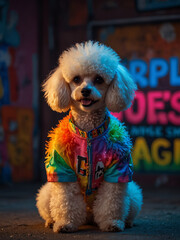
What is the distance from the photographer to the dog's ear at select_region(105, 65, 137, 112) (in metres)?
3.33

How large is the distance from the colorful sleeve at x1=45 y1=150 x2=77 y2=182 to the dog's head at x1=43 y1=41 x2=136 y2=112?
44 cm

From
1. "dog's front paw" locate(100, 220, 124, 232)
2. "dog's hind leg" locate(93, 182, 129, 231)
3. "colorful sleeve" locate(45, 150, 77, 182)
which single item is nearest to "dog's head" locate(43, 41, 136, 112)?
"colorful sleeve" locate(45, 150, 77, 182)

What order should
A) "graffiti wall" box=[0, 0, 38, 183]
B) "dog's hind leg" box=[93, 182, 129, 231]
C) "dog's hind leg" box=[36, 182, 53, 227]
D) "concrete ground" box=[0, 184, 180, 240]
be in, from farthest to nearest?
"graffiti wall" box=[0, 0, 38, 183] → "dog's hind leg" box=[36, 182, 53, 227] → "dog's hind leg" box=[93, 182, 129, 231] → "concrete ground" box=[0, 184, 180, 240]

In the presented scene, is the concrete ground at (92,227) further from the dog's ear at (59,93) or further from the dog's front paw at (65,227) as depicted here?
the dog's ear at (59,93)

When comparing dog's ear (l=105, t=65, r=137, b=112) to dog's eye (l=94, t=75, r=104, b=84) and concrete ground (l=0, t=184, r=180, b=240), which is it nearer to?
dog's eye (l=94, t=75, r=104, b=84)

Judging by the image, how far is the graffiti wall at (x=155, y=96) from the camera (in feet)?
23.7

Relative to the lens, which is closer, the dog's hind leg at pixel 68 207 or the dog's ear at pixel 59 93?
the dog's hind leg at pixel 68 207

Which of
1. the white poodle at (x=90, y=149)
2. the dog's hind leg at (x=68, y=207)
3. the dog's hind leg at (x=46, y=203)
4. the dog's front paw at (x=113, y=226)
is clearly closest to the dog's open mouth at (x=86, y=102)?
the white poodle at (x=90, y=149)

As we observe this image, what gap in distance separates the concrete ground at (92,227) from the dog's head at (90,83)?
Answer: 1.03m

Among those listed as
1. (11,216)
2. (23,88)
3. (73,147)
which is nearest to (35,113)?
(23,88)

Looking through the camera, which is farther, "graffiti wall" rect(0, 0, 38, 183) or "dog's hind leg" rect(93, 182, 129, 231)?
"graffiti wall" rect(0, 0, 38, 183)

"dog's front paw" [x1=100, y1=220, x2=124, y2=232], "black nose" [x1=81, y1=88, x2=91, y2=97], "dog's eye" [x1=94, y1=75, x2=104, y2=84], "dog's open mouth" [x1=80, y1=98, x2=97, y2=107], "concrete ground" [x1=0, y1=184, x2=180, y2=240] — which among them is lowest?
"concrete ground" [x1=0, y1=184, x2=180, y2=240]

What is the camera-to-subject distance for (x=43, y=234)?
10.7 feet

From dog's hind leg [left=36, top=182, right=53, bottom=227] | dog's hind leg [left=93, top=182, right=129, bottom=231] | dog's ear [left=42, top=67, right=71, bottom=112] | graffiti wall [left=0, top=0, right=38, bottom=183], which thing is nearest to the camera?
dog's hind leg [left=93, top=182, right=129, bottom=231]
